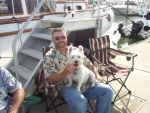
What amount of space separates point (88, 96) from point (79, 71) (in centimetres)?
42

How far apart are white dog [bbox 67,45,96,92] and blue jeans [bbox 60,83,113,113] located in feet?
0.32

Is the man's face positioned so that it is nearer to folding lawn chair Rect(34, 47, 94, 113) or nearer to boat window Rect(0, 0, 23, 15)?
folding lawn chair Rect(34, 47, 94, 113)

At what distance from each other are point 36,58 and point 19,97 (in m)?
1.42

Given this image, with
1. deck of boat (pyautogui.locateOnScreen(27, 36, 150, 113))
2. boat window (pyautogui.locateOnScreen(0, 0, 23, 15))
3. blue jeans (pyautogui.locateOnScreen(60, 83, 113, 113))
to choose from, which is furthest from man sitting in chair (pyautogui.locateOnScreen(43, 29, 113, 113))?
boat window (pyautogui.locateOnScreen(0, 0, 23, 15))

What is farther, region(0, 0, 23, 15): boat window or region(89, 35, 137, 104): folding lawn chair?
region(0, 0, 23, 15): boat window

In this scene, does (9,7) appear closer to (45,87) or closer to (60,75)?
(45,87)

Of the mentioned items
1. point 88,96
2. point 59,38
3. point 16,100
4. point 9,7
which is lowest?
point 88,96

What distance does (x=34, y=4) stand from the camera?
7.30 m

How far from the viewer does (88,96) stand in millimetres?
2803

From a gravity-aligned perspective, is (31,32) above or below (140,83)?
above

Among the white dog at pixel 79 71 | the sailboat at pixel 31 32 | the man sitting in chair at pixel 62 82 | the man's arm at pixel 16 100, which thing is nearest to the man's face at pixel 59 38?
the man sitting in chair at pixel 62 82

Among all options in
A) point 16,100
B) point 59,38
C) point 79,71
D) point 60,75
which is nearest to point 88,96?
point 79,71

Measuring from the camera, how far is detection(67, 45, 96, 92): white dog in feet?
8.02

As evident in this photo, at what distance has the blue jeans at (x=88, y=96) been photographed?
2.46 metres
